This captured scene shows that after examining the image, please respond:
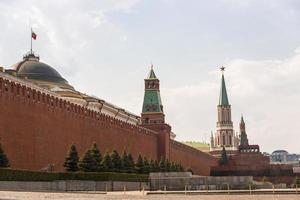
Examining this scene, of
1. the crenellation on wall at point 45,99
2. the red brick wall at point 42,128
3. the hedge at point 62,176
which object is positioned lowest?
the hedge at point 62,176

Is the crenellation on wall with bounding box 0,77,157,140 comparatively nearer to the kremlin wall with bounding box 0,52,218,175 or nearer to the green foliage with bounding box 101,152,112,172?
the kremlin wall with bounding box 0,52,218,175

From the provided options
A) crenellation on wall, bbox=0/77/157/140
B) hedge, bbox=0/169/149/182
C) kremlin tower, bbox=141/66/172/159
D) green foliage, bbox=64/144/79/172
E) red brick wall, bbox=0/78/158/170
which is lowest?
hedge, bbox=0/169/149/182

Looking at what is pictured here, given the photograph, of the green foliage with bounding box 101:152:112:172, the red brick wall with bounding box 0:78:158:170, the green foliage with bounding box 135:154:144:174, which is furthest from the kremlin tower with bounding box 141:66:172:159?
the green foliage with bounding box 101:152:112:172

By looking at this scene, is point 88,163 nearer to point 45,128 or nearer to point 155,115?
point 45,128

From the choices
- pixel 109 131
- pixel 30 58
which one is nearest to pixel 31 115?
pixel 109 131

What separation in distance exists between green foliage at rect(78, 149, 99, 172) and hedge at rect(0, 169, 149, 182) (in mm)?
1174

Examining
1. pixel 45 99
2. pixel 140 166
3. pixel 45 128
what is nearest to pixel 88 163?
pixel 45 128

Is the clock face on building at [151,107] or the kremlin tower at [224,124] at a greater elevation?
the kremlin tower at [224,124]

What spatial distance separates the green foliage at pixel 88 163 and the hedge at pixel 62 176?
1.17m

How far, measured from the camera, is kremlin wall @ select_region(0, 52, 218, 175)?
29.9 meters

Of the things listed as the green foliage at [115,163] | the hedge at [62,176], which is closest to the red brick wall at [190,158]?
the green foliage at [115,163]

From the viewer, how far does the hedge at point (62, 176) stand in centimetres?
2389

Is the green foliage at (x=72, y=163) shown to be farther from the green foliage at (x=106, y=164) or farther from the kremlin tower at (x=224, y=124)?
the kremlin tower at (x=224, y=124)

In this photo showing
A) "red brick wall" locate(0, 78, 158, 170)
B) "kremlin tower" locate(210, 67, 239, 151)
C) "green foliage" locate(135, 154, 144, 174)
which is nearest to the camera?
"red brick wall" locate(0, 78, 158, 170)
